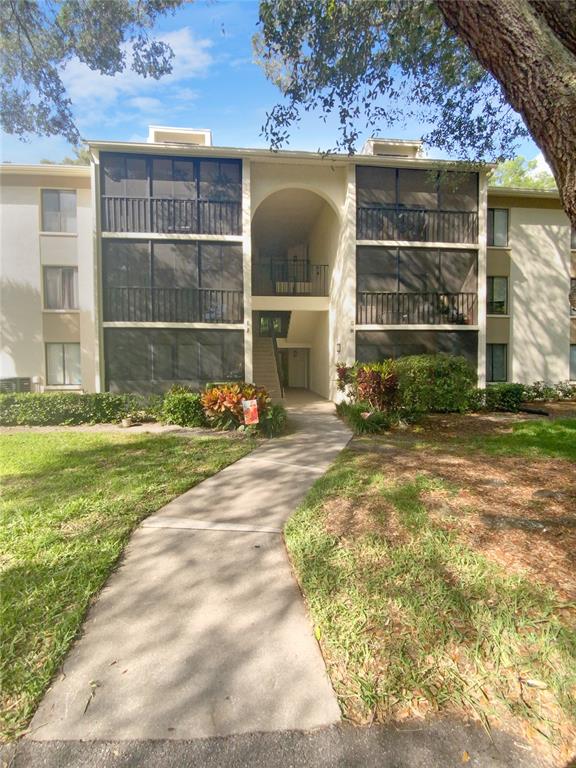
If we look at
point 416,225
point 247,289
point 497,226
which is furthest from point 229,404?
point 497,226

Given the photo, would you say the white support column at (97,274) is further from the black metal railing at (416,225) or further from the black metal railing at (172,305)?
the black metal railing at (416,225)

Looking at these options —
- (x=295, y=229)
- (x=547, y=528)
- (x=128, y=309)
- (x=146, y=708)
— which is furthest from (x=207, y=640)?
(x=295, y=229)

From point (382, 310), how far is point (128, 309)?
868 centimetres

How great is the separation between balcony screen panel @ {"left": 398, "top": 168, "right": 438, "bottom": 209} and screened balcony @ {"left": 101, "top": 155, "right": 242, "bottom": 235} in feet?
18.3

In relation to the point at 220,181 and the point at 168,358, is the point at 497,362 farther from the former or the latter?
the point at 168,358

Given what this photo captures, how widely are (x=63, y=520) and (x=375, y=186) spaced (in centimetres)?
1365

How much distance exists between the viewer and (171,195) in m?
13.1

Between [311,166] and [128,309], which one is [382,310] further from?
[128,309]

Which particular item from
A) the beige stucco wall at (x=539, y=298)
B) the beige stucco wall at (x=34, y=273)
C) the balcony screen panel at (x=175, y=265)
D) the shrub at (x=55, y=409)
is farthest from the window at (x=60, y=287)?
the beige stucco wall at (x=539, y=298)

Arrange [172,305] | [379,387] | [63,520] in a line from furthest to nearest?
[172,305], [379,387], [63,520]

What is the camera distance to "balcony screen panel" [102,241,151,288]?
42.9 ft

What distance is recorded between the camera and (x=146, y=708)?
1.98 meters

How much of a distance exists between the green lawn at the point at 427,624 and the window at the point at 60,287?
1423 cm

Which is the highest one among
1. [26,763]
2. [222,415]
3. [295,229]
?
[295,229]
